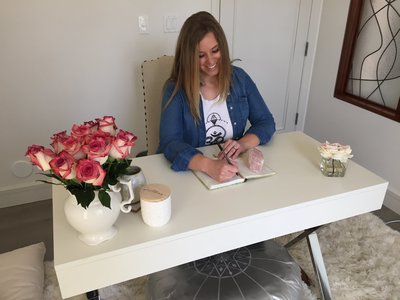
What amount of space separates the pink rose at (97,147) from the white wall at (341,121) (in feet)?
6.42

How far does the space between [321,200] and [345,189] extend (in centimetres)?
12

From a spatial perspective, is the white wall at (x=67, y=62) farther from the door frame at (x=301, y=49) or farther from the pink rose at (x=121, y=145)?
the pink rose at (x=121, y=145)

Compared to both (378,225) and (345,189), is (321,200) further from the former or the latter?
(378,225)

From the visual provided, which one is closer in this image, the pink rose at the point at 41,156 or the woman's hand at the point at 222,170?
the pink rose at the point at 41,156

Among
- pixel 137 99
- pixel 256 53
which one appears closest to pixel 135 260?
pixel 137 99

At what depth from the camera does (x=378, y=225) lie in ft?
6.64

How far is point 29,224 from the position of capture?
2090 millimetres

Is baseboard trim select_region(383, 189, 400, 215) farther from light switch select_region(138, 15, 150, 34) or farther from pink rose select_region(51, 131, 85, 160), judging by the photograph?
pink rose select_region(51, 131, 85, 160)

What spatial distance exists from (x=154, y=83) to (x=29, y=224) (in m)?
1.15

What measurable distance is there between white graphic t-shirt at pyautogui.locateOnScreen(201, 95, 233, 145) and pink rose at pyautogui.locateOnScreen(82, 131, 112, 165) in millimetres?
773

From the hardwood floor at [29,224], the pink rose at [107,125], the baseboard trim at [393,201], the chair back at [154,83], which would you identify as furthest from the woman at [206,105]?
the baseboard trim at [393,201]

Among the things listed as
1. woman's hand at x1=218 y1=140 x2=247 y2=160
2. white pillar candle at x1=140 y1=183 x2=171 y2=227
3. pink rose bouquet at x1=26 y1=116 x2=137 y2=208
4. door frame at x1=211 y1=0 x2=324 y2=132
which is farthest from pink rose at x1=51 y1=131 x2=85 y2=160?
door frame at x1=211 y1=0 x2=324 y2=132

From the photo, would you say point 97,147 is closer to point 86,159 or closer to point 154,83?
point 86,159

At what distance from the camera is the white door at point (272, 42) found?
7.82 ft
